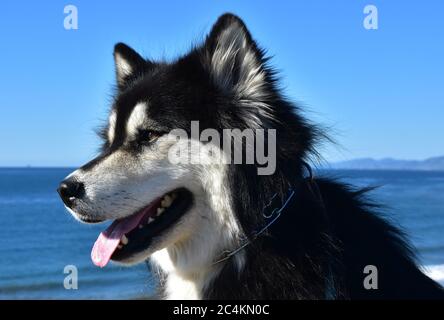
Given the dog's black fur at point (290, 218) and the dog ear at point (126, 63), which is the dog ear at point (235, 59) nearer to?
the dog's black fur at point (290, 218)

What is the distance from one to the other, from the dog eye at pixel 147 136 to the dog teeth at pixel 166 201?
37 cm

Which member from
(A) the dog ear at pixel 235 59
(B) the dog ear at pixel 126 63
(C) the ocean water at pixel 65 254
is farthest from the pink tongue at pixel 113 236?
(B) the dog ear at pixel 126 63

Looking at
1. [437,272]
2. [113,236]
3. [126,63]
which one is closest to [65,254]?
[437,272]

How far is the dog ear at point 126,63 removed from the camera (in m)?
4.52

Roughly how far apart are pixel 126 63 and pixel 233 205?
5.18 feet

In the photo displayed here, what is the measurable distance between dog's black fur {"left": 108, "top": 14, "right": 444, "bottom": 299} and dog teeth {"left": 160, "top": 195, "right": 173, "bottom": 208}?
42 centimetres

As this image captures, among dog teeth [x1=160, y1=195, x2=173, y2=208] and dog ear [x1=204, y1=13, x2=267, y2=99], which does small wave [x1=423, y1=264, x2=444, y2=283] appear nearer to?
dog ear [x1=204, y1=13, x2=267, y2=99]

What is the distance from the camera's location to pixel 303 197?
12.2 feet

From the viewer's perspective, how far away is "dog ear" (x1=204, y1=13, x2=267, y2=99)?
380 cm

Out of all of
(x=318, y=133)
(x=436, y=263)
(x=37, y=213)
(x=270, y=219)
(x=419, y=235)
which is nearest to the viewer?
(x=270, y=219)

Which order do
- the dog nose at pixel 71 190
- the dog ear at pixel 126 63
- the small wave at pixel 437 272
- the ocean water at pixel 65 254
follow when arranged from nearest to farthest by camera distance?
the dog nose at pixel 71 190, the dog ear at pixel 126 63, the small wave at pixel 437 272, the ocean water at pixel 65 254

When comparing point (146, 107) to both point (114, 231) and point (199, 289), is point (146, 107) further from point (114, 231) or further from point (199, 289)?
point (199, 289)

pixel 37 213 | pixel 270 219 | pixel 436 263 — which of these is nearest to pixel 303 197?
pixel 270 219
